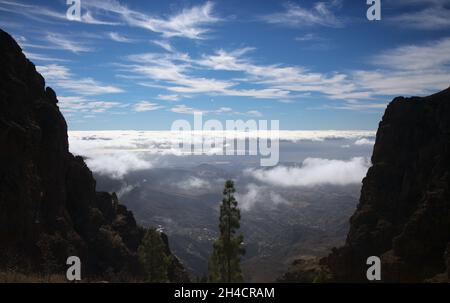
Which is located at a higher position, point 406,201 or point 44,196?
point 44,196

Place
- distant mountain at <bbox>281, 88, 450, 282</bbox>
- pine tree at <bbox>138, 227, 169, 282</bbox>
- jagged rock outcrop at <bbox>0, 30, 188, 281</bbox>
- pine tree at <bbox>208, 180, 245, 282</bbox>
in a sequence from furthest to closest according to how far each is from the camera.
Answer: distant mountain at <bbox>281, 88, 450, 282</bbox>
pine tree at <bbox>138, 227, 169, 282</bbox>
pine tree at <bbox>208, 180, 245, 282</bbox>
jagged rock outcrop at <bbox>0, 30, 188, 281</bbox>

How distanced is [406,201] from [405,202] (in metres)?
0.38

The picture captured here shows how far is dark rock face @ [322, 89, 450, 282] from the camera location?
280 ft

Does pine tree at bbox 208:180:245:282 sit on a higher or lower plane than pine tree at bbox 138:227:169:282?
higher

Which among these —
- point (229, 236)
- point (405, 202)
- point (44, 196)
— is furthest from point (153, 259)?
point (405, 202)

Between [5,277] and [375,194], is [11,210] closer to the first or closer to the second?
[5,277]

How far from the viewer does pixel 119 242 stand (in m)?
95.8

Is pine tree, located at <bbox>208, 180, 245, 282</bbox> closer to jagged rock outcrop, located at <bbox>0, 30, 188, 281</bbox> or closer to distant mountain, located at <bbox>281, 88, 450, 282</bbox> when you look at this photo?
jagged rock outcrop, located at <bbox>0, 30, 188, 281</bbox>

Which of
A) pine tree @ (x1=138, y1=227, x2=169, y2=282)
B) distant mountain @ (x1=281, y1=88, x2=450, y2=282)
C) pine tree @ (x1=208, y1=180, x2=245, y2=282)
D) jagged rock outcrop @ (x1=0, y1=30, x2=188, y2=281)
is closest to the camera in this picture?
jagged rock outcrop @ (x1=0, y1=30, x2=188, y2=281)

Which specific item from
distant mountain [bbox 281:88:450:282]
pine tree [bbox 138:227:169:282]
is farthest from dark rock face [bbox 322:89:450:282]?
pine tree [bbox 138:227:169:282]

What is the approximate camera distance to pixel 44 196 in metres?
74.2

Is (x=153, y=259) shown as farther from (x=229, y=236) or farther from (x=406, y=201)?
(x=406, y=201)
